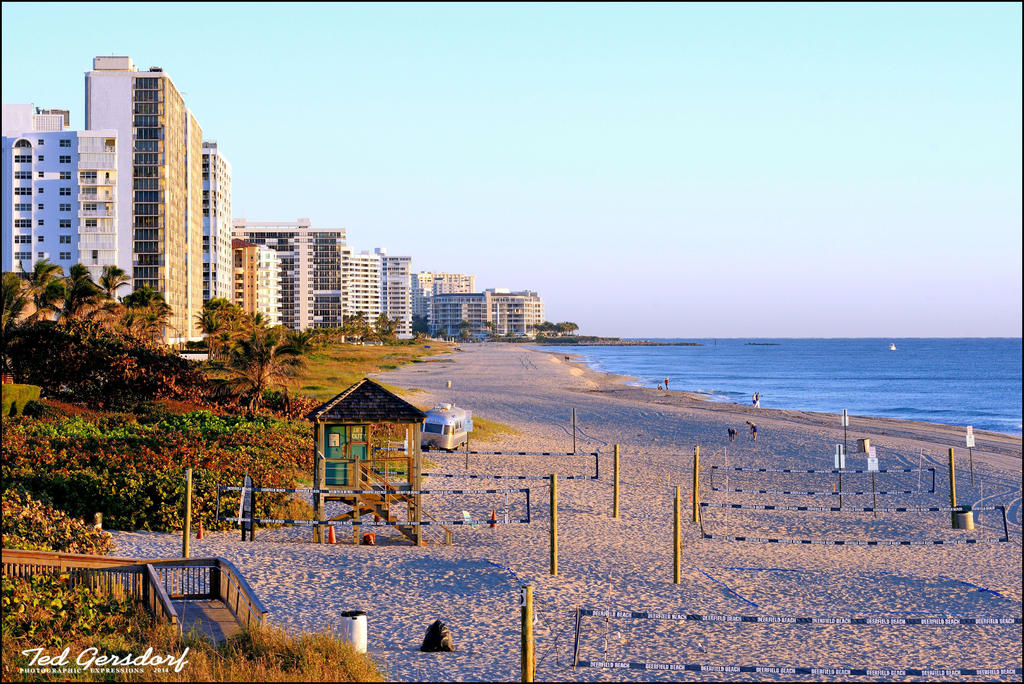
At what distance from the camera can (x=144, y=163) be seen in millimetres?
100062

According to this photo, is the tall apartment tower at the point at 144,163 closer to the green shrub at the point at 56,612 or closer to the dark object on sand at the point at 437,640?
the green shrub at the point at 56,612

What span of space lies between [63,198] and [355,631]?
99.9 meters

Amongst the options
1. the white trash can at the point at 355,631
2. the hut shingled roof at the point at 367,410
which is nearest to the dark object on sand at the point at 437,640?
the white trash can at the point at 355,631

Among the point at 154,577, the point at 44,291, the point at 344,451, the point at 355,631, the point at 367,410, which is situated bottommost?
the point at 355,631

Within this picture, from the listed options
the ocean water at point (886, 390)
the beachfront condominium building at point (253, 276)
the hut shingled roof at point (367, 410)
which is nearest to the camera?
the hut shingled roof at point (367, 410)

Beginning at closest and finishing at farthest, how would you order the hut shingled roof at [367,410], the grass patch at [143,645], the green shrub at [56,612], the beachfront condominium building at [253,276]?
the grass patch at [143,645]
the green shrub at [56,612]
the hut shingled roof at [367,410]
the beachfront condominium building at [253,276]

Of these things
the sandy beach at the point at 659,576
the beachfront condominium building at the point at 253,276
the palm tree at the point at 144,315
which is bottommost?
the sandy beach at the point at 659,576

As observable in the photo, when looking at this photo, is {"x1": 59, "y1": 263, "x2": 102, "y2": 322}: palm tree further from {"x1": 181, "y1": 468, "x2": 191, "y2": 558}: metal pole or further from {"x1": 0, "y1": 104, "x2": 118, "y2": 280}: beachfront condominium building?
{"x1": 0, "y1": 104, "x2": 118, "y2": 280}: beachfront condominium building

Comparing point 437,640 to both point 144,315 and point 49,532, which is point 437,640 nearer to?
point 49,532

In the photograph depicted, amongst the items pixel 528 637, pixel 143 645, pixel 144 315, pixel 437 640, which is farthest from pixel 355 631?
pixel 144 315

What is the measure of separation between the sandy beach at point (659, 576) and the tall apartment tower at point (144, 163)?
7882 cm

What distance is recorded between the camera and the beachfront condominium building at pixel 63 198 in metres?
96.8

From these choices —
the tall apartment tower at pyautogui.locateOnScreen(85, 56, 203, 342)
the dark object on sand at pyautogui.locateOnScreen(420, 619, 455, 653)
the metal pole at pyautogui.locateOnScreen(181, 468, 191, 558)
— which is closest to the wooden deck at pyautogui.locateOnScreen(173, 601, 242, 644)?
the dark object on sand at pyautogui.locateOnScreen(420, 619, 455, 653)

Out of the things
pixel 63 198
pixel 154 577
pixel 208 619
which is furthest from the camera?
pixel 63 198
